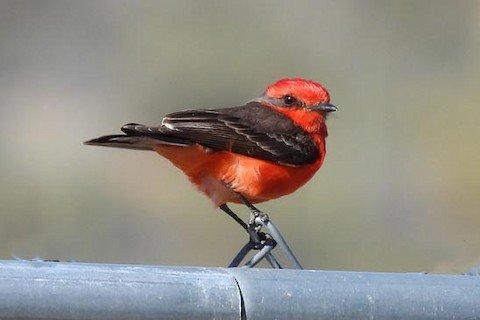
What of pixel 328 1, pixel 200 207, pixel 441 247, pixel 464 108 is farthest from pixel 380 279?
pixel 328 1

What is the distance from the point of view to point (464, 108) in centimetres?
519

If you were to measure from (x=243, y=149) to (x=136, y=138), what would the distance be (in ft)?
1.13

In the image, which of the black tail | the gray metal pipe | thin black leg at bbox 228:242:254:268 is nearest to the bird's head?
the black tail

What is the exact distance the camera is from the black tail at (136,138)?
7.68ft

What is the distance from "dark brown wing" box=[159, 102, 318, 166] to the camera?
2.56m

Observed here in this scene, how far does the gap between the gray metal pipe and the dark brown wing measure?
1099mm

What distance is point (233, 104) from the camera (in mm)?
5441

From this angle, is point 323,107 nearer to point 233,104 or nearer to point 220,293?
point 220,293

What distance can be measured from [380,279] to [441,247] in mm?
3056

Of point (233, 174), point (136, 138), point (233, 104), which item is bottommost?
point (233, 104)

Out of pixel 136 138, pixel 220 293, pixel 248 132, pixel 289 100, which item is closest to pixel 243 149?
pixel 248 132

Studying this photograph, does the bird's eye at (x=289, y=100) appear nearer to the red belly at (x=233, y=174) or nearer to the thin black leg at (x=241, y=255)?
the red belly at (x=233, y=174)

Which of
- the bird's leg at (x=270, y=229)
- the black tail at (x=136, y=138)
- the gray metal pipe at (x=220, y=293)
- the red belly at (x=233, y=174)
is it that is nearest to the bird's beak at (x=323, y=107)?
the red belly at (x=233, y=174)

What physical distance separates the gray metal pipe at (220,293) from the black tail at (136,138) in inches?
36.9
